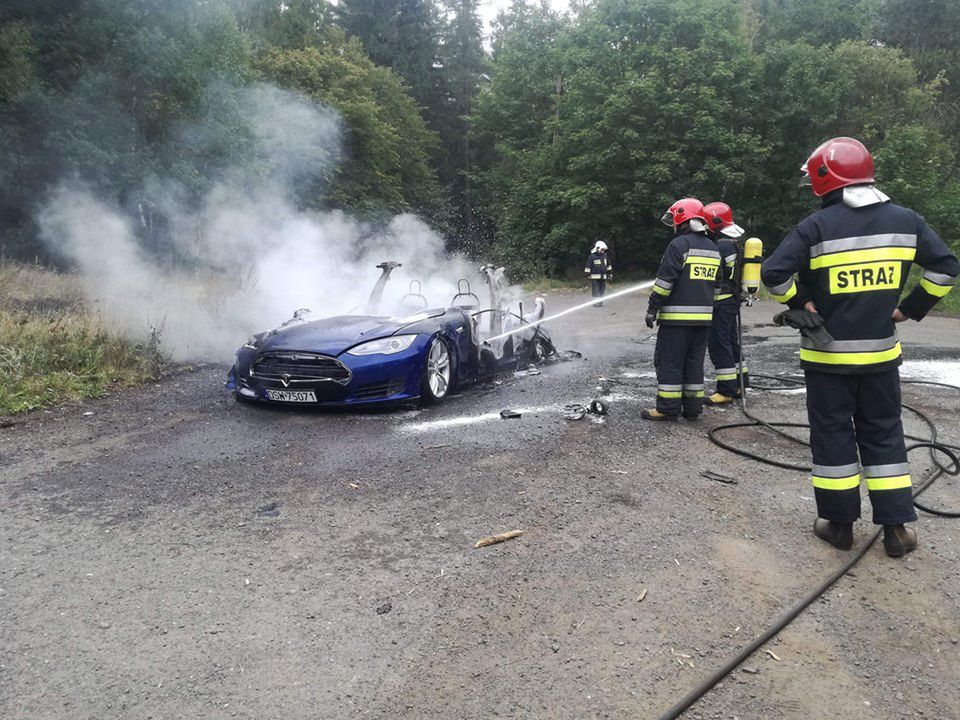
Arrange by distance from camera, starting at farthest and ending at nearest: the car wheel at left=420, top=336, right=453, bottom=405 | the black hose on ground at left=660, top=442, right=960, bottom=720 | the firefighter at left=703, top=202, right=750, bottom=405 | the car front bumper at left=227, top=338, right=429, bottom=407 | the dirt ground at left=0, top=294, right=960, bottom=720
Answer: the firefighter at left=703, top=202, right=750, bottom=405, the car wheel at left=420, top=336, right=453, bottom=405, the car front bumper at left=227, top=338, right=429, bottom=407, the dirt ground at left=0, top=294, right=960, bottom=720, the black hose on ground at left=660, top=442, right=960, bottom=720

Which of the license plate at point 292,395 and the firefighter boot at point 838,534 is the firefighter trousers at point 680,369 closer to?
the firefighter boot at point 838,534

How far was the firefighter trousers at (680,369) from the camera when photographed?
20.5 feet

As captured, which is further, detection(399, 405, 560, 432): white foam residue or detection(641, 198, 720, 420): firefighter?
detection(641, 198, 720, 420): firefighter

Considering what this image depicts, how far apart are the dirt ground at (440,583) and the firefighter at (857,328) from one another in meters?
0.29

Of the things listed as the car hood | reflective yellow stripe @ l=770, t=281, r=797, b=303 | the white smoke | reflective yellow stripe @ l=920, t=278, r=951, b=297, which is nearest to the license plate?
the car hood

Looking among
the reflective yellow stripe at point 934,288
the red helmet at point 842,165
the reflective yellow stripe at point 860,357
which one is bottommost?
the reflective yellow stripe at point 860,357

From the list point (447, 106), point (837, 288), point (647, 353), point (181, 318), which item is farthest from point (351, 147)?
point (837, 288)

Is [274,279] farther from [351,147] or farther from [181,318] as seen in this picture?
[351,147]

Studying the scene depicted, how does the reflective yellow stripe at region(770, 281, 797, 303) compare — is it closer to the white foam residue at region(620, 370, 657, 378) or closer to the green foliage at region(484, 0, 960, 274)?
the white foam residue at region(620, 370, 657, 378)

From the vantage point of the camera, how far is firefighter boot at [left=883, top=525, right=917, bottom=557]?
3646 millimetres

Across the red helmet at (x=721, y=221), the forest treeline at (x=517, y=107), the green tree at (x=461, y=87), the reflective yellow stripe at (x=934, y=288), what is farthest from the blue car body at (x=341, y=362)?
the green tree at (x=461, y=87)

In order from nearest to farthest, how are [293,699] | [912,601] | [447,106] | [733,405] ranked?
1. [293,699]
2. [912,601]
3. [733,405]
4. [447,106]

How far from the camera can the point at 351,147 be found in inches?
1339

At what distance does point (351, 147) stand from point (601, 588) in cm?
3330
